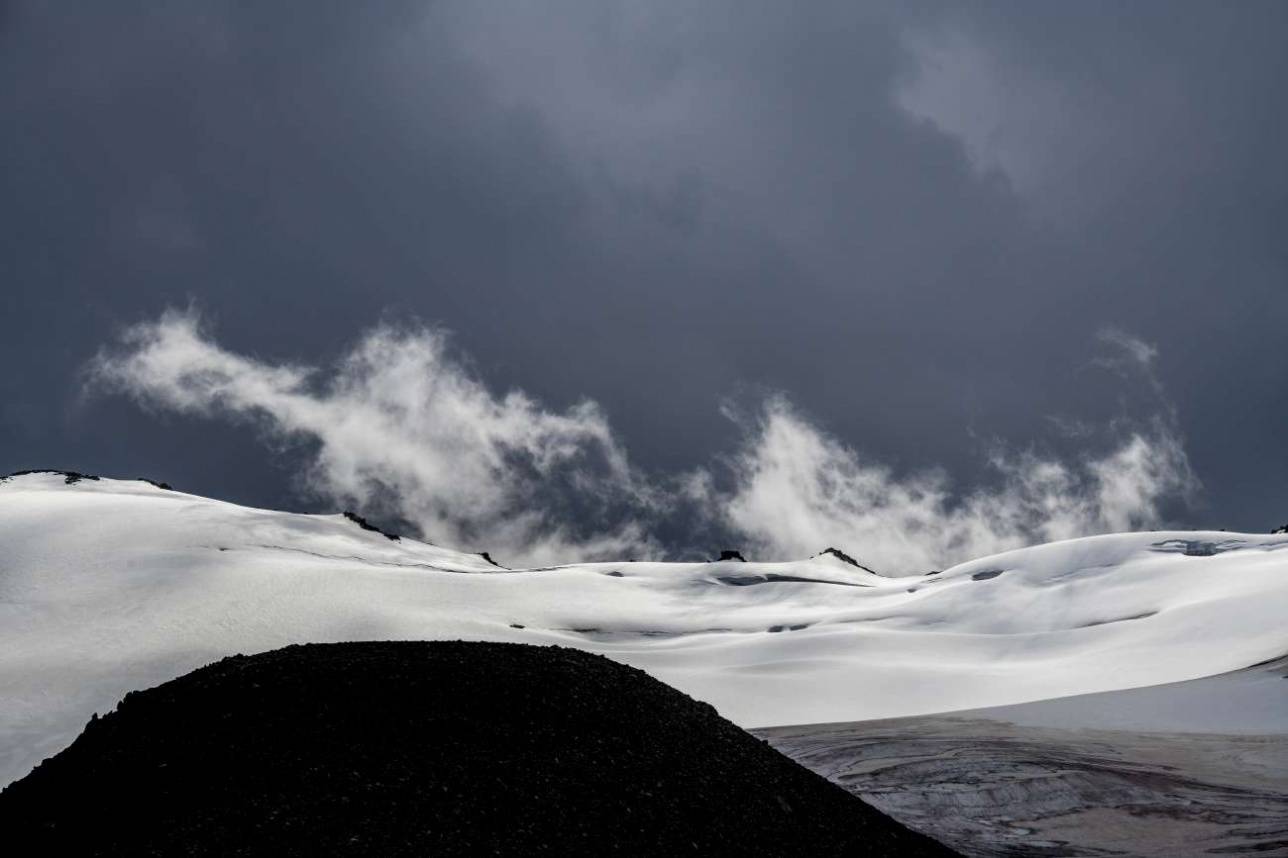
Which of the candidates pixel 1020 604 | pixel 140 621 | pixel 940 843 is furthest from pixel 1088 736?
pixel 1020 604

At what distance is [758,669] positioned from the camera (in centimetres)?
2472

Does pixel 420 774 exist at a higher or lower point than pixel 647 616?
lower

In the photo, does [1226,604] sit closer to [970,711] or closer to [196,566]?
[970,711]

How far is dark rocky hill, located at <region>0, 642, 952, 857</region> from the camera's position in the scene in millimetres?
5730

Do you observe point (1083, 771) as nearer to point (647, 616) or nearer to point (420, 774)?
point (420, 774)

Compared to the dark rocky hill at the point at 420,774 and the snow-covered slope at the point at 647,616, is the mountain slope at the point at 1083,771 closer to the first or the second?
the dark rocky hill at the point at 420,774

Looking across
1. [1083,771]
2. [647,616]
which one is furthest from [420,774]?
[647,616]

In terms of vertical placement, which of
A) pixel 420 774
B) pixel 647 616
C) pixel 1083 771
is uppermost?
pixel 647 616

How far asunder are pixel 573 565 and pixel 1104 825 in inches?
2021

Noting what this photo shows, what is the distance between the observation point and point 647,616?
36625 mm

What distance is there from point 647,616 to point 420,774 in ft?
101

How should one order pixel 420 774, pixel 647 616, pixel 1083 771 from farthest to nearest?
pixel 647 616, pixel 1083 771, pixel 420 774

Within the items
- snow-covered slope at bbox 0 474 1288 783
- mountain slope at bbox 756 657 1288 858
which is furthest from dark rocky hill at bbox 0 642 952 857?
snow-covered slope at bbox 0 474 1288 783

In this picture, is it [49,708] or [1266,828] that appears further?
[49,708]
